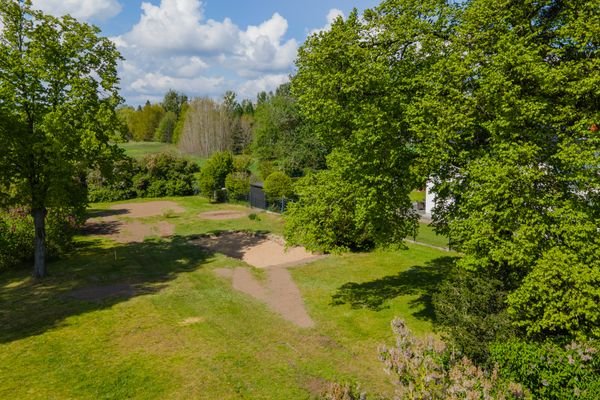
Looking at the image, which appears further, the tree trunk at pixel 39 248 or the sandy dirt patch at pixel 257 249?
the sandy dirt patch at pixel 257 249

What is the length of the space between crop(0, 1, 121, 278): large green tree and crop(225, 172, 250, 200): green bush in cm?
2410

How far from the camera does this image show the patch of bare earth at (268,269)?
18.1 m

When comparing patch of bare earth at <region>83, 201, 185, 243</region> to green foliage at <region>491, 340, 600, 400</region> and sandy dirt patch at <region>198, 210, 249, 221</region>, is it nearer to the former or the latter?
sandy dirt patch at <region>198, 210, 249, 221</region>

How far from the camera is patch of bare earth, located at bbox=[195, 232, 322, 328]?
59.4ft

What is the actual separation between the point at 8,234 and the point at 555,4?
29093 mm

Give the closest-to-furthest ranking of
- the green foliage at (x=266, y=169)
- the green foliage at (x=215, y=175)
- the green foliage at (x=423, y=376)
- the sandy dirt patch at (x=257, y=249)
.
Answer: the green foliage at (x=423, y=376) → the sandy dirt patch at (x=257, y=249) → the green foliage at (x=215, y=175) → the green foliage at (x=266, y=169)

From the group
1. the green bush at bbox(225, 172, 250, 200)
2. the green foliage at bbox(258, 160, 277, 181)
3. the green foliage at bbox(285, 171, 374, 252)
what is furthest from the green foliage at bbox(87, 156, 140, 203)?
the green foliage at bbox(285, 171, 374, 252)

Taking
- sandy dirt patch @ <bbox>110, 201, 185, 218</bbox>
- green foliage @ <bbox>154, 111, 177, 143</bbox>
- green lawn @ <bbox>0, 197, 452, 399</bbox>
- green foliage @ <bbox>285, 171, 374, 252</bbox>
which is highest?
green foliage @ <bbox>154, 111, 177, 143</bbox>

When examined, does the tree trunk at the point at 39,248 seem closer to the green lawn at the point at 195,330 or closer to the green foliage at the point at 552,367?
the green lawn at the point at 195,330

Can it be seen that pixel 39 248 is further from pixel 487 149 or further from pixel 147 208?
pixel 147 208

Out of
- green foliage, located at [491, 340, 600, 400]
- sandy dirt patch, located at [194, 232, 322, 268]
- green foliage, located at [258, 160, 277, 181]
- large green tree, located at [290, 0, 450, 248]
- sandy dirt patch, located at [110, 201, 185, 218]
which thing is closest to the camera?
green foliage, located at [491, 340, 600, 400]

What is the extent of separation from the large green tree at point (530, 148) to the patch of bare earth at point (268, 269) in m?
7.76

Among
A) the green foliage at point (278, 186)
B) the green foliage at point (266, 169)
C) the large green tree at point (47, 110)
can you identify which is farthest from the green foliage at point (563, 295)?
the green foliage at point (266, 169)

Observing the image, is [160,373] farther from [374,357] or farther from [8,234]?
[8,234]
